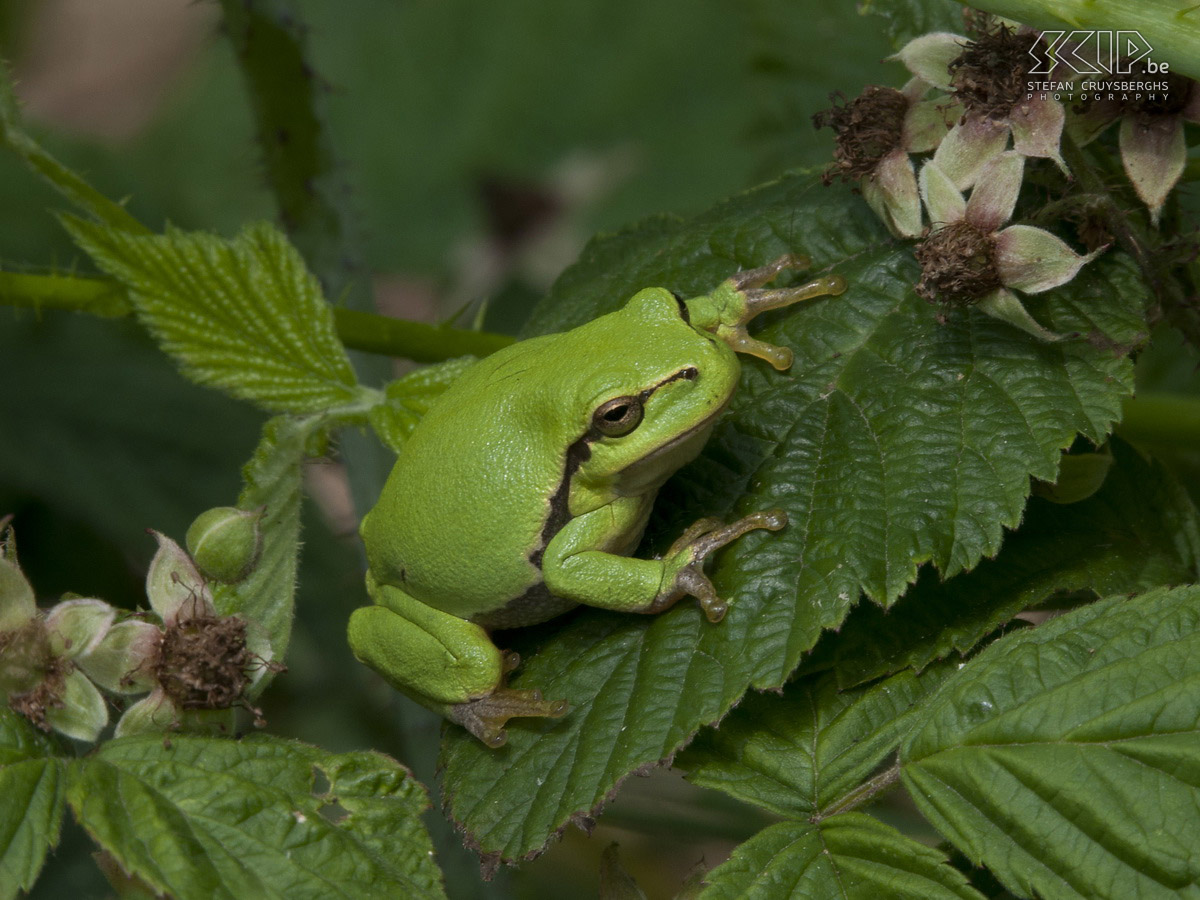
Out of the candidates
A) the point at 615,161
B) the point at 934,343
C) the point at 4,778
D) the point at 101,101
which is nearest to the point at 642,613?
the point at 934,343

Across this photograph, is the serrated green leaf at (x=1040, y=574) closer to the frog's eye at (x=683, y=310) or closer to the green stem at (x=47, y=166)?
the frog's eye at (x=683, y=310)

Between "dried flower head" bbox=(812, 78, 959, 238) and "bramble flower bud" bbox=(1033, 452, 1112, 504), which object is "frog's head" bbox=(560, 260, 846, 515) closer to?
"dried flower head" bbox=(812, 78, 959, 238)

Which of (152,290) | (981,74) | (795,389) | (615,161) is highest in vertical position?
(981,74)

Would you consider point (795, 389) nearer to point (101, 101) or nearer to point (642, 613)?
point (642, 613)

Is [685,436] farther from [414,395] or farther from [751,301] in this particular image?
[414,395]

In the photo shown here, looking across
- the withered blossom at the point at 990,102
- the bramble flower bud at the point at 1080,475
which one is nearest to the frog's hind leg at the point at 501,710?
the bramble flower bud at the point at 1080,475

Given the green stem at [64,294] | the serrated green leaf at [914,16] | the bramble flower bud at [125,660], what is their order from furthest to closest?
the green stem at [64,294]
the serrated green leaf at [914,16]
the bramble flower bud at [125,660]
